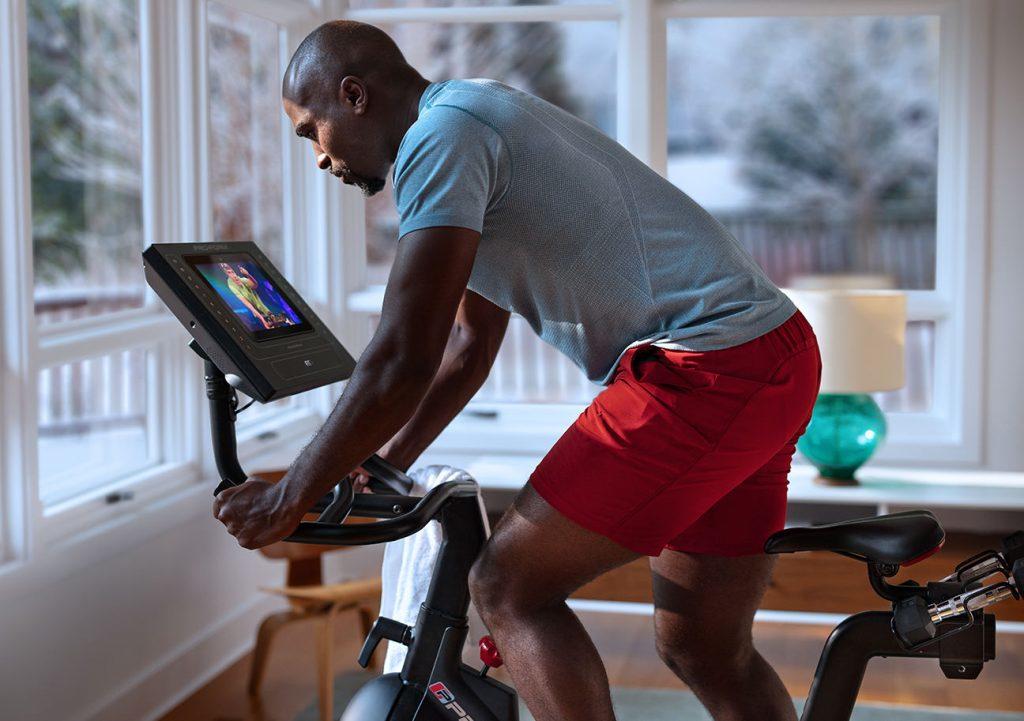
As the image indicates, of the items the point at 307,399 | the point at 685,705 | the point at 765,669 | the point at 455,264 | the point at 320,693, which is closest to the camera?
the point at 455,264

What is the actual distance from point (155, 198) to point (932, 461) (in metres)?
2.43

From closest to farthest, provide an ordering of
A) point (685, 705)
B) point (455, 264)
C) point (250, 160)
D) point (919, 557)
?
point (455, 264) → point (919, 557) → point (685, 705) → point (250, 160)

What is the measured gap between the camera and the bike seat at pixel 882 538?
169 centimetres

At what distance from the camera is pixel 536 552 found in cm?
170

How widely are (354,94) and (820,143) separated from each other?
2686mm

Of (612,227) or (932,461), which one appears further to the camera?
(932,461)

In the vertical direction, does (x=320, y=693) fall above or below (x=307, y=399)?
below

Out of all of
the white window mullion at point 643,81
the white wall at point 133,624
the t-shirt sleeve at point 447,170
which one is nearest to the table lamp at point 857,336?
the white window mullion at point 643,81

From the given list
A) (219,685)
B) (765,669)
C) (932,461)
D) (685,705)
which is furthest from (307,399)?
(765,669)

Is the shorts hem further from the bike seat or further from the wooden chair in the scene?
the wooden chair

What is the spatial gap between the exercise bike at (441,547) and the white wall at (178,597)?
108 cm

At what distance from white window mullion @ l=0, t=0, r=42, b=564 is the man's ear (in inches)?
44.9

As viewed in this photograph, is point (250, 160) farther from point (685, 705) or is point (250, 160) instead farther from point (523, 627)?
point (523, 627)

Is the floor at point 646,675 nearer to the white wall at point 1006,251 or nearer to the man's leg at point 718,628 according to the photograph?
the white wall at point 1006,251
